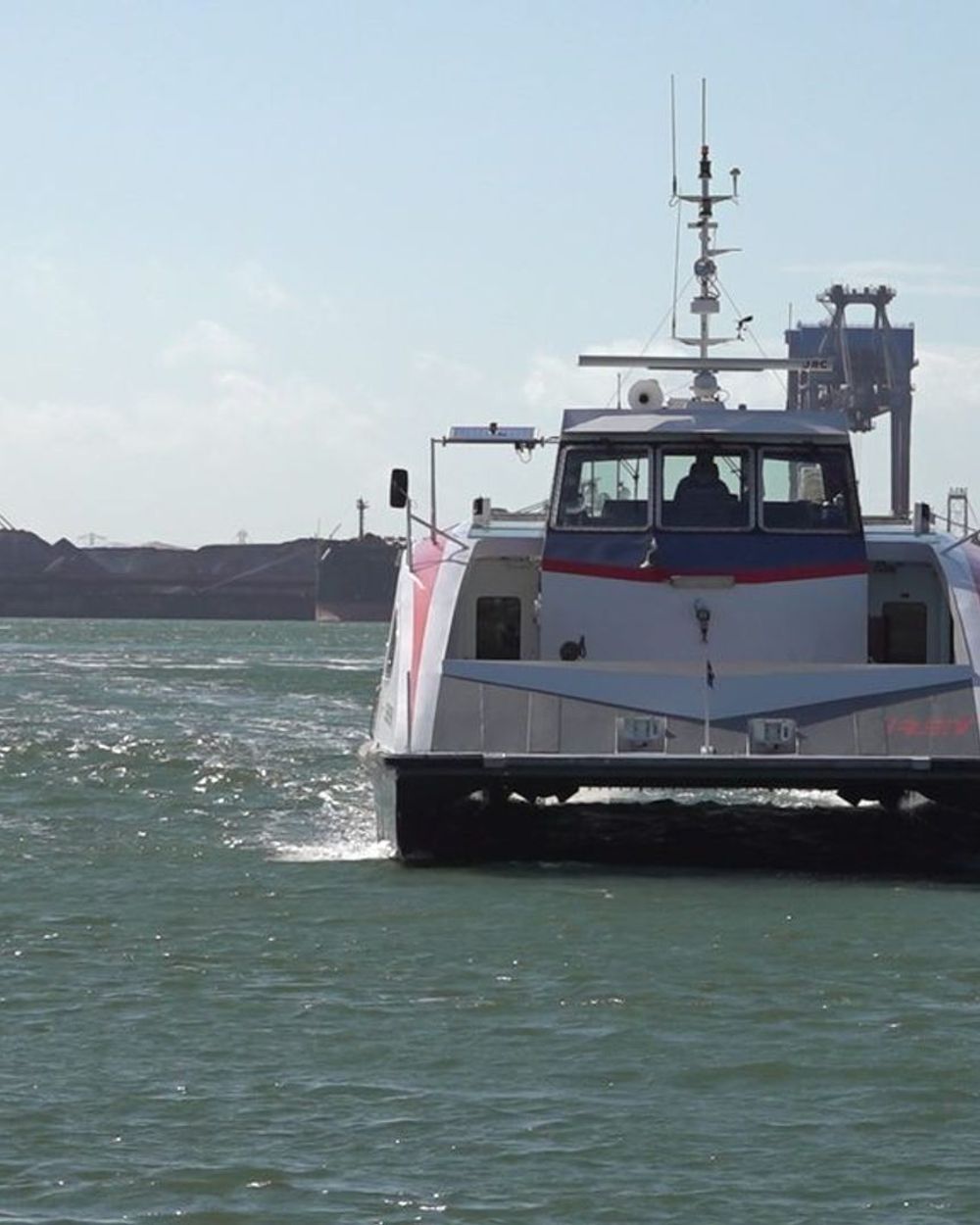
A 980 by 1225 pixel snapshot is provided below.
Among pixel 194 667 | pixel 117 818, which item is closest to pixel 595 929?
pixel 117 818

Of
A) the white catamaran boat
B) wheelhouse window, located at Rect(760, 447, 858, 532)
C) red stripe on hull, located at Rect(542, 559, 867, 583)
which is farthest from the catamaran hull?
wheelhouse window, located at Rect(760, 447, 858, 532)

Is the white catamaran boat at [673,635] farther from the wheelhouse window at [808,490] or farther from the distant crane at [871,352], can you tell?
the distant crane at [871,352]

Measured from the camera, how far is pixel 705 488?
19.9m

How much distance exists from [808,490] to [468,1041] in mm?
8665

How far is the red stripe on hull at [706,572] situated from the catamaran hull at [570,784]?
65.9 inches

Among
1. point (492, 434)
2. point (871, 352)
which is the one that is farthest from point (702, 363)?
point (871, 352)

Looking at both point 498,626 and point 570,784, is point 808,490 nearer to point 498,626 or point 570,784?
point 498,626

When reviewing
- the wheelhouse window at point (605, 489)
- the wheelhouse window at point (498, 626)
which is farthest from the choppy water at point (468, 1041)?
the wheelhouse window at point (605, 489)

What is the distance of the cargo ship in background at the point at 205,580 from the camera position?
145 meters

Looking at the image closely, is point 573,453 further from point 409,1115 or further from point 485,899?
point 409,1115

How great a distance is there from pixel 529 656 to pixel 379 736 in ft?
4.86

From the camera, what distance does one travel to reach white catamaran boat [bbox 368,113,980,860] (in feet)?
57.2

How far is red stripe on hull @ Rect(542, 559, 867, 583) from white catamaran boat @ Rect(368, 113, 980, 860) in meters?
0.01

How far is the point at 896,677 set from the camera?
1788 cm
